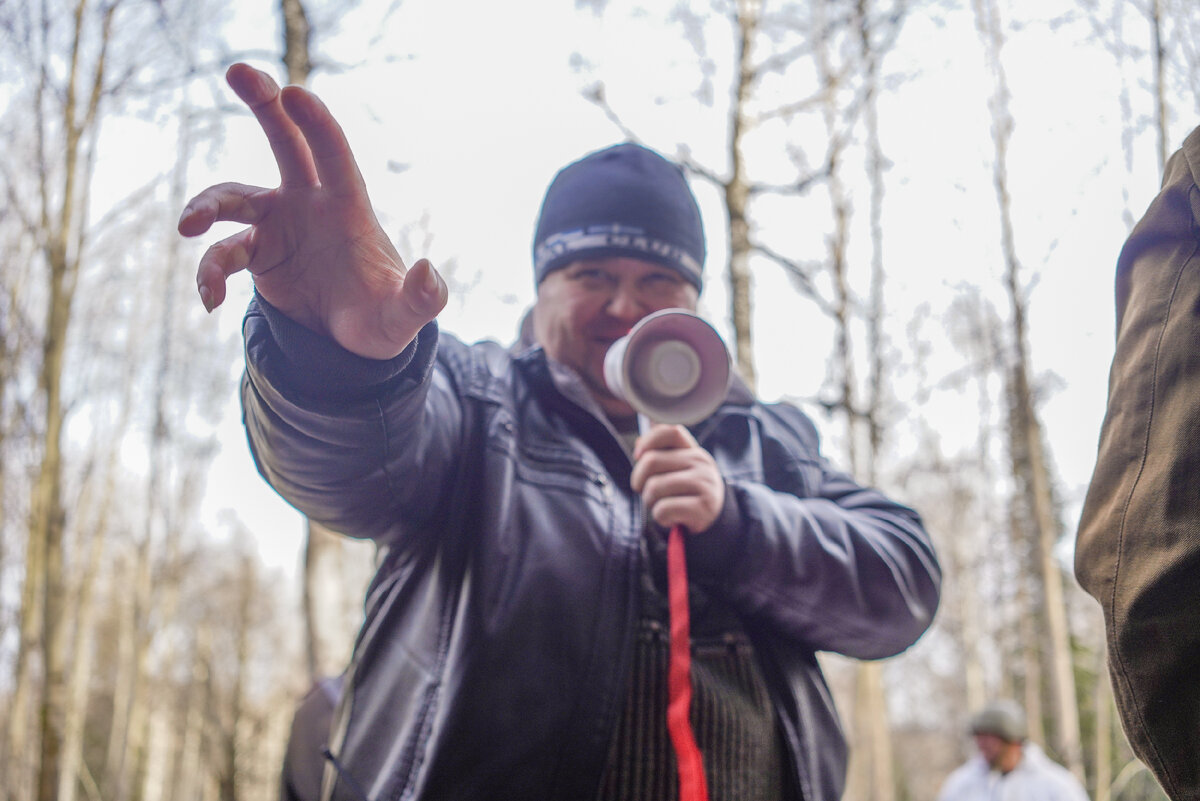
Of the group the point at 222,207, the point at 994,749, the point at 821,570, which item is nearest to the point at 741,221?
the point at 994,749

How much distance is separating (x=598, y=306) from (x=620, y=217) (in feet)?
0.71

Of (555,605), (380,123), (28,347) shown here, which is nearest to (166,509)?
(28,347)

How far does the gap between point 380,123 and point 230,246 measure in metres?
6.15

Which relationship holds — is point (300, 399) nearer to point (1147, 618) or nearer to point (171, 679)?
point (1147, 618)

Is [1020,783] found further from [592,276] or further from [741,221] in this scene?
[592,276]

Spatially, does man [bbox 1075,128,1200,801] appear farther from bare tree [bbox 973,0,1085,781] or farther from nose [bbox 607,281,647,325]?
→ bare tree [bbox 973,0,1085,781]

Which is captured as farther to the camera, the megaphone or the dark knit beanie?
the dark knit beanie

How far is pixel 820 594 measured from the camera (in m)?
1.65

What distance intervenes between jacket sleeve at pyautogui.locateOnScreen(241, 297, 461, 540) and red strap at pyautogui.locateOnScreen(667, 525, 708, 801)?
46cm

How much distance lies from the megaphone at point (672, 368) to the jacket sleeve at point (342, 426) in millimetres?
355

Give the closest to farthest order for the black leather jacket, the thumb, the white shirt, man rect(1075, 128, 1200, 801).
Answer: man rect(1075, 128, 1200, 801) < the thumb < the black leather jacket < the white shirt

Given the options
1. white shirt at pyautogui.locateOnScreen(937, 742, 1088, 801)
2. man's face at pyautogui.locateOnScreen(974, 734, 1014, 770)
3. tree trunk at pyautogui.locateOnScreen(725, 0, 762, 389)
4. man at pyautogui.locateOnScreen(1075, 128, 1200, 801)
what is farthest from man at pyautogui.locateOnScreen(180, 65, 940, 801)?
man's face at pyautogui.locateOnScreen(974, 734, 1014, 770)

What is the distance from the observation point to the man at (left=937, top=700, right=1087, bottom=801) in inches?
243

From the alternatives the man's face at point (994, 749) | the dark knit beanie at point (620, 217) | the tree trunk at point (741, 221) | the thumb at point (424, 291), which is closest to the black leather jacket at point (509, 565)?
the thumb at point (424, 291)
